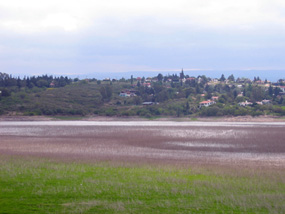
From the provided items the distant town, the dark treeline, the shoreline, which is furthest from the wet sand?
the dark treeline

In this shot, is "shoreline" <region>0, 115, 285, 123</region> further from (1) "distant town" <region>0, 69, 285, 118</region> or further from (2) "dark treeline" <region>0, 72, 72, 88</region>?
(2) "dark treeline" <region>0, 72, 72, 88</region>

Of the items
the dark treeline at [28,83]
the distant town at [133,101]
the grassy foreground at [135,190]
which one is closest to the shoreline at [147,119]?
the distant town at [133,101]

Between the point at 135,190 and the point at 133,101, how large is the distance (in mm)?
79961

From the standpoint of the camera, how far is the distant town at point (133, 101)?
7625 centimetres

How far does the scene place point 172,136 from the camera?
41.1 meters

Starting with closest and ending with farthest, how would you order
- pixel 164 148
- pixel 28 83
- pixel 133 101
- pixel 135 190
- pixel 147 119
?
pixel 135 190, pixel 164 148, pixel 147 119, pixel 133 101, pixel 28 83

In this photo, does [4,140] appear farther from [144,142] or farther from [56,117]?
[56,117]

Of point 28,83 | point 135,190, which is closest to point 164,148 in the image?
point 135,190

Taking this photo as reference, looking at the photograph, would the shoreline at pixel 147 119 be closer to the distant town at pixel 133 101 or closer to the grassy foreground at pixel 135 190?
the distant town at pixel 133 101

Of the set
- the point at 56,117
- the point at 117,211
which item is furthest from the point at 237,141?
the point at 56,117

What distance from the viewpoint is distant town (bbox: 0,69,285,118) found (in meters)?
76.2

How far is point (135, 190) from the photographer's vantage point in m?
14.7

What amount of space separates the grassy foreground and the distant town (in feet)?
184

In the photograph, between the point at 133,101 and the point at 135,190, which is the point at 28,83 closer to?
the point at 133,101
